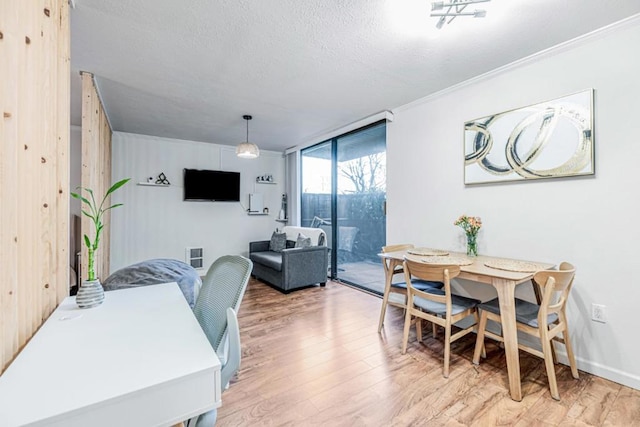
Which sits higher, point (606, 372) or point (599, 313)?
point (599, 313)

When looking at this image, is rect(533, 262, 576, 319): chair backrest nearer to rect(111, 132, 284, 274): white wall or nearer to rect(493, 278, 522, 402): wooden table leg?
rect(493, 278, 522, 402): wooden table leg

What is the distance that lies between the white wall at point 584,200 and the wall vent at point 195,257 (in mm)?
4204

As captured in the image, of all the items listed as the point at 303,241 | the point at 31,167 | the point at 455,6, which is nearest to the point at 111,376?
the point at 31,167

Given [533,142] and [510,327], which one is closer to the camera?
[510,327]

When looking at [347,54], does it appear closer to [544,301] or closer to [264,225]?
[544,301]

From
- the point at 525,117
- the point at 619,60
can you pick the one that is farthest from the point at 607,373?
the point at 619,60

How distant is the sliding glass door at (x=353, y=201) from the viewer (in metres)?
3.97

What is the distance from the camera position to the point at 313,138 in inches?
196

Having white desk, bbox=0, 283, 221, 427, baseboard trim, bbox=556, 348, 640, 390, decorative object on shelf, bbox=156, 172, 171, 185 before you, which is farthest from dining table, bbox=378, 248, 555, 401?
decorative object on shelf, bbox=156, 172, 171, 185

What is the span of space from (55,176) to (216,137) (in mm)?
3643

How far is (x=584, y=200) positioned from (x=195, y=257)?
527cm

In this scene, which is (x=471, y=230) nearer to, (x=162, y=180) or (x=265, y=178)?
(x=265, y=178)

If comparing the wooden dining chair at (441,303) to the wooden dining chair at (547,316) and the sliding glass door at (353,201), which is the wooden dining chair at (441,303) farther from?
the sliding glass door at (353,201)

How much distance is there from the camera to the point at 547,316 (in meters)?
1.83
